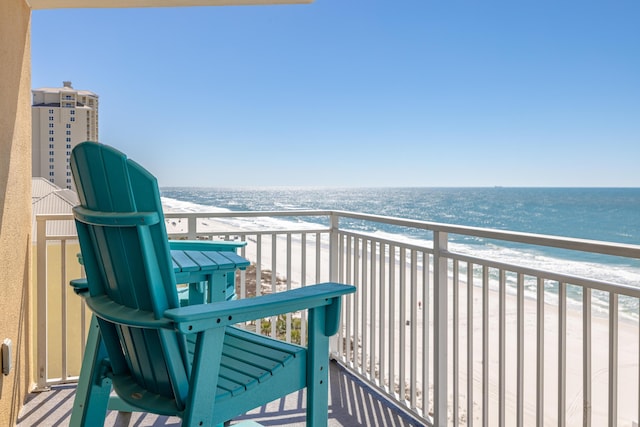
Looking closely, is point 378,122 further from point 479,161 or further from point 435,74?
point 479,161

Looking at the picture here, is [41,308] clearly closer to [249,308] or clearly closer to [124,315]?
[124,315]

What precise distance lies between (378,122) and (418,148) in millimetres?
3479

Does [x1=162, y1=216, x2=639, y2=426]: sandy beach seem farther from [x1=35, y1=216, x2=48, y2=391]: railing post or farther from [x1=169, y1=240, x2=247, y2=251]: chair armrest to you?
[x1=35, y1=216, x2=48, y2=391]: railing post

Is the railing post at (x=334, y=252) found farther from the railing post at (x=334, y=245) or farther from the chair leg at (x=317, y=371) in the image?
the chair leg at (x=317, y=371)

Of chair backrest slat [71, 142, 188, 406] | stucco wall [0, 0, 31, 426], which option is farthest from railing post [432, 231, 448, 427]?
stucco wall [0, 0, 31, 426]

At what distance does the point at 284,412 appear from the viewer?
2492 mm

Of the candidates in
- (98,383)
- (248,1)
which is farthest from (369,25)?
(98,383)

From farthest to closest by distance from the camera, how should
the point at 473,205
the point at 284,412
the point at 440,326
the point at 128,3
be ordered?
the point at 473,205, the point at 128,3, the point at 284,412, the point at 440,326

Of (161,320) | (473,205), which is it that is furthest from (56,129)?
(473,205)

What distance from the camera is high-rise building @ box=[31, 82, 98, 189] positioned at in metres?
2.69

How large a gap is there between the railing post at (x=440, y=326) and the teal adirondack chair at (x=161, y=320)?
88 centimetres

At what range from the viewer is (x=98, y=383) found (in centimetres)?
156

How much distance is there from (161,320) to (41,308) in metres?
2.01

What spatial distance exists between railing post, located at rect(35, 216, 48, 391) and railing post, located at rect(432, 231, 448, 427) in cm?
213
